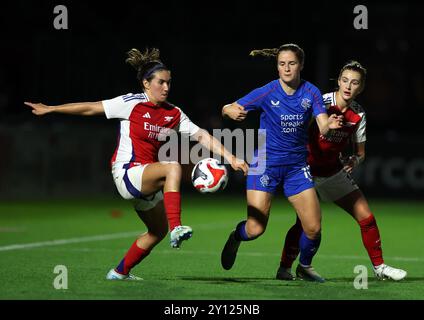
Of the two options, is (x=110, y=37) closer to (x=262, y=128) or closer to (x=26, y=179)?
(x=26, y=179)

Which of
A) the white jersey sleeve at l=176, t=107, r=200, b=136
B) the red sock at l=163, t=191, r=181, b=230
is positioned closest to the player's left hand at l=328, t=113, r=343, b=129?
the white jersey sleeve at l=176, t=107, r=200, b=136

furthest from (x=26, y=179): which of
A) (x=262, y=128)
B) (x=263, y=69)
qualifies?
(x=262, y=128)

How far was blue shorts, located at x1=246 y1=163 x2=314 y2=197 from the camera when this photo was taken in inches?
331

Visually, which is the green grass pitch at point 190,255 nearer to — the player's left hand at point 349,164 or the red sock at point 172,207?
the red sock at point 172,207

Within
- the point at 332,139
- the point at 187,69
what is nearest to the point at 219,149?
the point at 332,139

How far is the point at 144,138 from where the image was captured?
8.35m

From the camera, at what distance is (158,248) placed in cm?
1179

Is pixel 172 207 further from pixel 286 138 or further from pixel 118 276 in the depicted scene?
pixel 286 138

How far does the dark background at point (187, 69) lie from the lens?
19297mm

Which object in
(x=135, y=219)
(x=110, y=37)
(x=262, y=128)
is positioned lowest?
(x=135, y=219)

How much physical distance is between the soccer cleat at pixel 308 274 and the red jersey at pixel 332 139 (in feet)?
2.85
